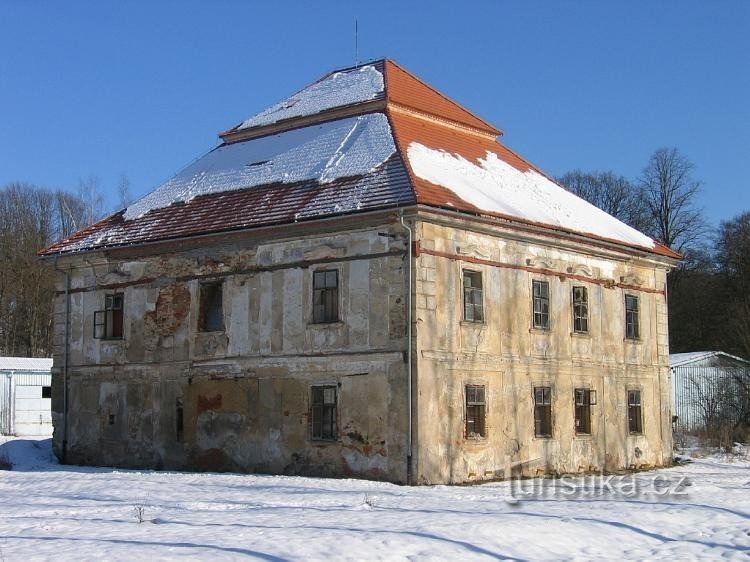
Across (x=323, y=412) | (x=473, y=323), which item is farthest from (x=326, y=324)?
(x=473, y=323)

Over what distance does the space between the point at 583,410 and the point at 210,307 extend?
8.96 metres

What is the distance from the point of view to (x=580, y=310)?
25.5 m

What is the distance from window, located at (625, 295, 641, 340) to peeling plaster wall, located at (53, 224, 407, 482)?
8.20 m

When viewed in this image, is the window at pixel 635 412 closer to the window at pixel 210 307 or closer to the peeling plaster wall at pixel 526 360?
the peeling plaster wall at pixel 526 360

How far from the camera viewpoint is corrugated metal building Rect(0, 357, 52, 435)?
41125mm

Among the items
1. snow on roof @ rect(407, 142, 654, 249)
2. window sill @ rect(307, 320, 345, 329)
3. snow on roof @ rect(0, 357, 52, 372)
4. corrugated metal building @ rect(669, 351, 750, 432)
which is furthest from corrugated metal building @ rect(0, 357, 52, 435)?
corrugated metal building @ rect(669, 351, 750, 432)

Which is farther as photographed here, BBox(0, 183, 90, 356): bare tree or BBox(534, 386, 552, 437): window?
BBox(0, 183, 90, 356): bare tree

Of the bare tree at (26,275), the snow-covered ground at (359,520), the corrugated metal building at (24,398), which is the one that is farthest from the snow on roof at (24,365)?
the snow-covered ground at (359,520)

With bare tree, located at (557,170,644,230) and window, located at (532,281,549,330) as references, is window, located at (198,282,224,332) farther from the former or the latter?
bare tree, located at (557,170,644,230)

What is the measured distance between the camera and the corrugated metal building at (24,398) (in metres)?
41.1

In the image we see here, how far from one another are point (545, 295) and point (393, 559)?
13.5m

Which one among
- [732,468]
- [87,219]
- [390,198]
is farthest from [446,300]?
[87,219]

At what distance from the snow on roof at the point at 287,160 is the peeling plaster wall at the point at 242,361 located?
1890 millimetres

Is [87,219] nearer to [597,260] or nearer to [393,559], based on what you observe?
[597,260]
